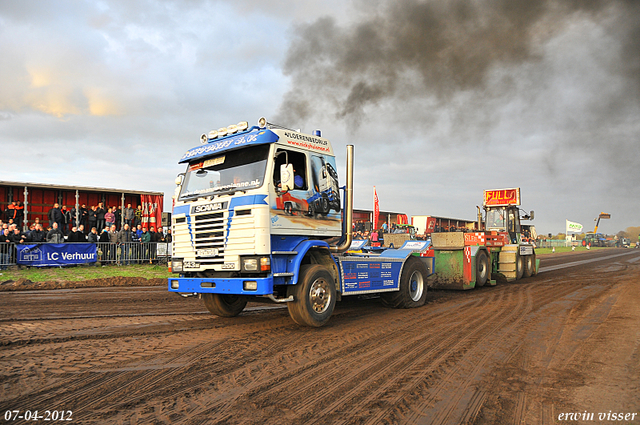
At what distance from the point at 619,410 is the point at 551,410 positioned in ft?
1.92

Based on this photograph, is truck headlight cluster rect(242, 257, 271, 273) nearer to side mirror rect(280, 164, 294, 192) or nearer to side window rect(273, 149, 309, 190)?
side mirror rect(280, 164, 294, 192)

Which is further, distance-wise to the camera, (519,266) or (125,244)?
(125,244)

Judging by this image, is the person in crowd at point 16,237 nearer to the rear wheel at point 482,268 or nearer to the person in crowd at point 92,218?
the person in crowd at point 92,218

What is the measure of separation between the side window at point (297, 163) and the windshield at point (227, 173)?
0.71 feet

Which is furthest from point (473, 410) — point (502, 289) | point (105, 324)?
point (502, 289)

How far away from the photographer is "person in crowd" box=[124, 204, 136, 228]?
21281mm

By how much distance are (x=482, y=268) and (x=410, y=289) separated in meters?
5.20

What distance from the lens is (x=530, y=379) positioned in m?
4.48

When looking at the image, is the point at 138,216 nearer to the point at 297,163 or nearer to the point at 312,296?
the point at 297,163

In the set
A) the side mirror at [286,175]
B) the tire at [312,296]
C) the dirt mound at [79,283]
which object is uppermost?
the side mirror at [286,175]

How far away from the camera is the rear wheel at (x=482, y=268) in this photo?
13.4m

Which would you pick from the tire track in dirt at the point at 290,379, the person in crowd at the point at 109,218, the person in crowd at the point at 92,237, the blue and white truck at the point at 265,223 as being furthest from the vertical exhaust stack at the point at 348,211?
the person in crowd at the point at 109,218

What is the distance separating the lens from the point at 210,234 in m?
6.80

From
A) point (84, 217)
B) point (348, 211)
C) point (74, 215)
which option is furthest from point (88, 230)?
point (348, 211)
